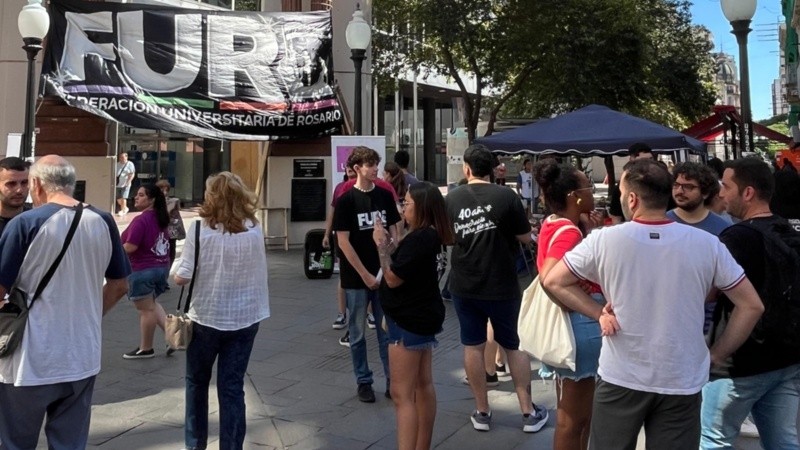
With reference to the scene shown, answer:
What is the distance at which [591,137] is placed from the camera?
9.77m

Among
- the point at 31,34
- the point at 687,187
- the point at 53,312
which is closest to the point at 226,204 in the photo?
the point at 53,312

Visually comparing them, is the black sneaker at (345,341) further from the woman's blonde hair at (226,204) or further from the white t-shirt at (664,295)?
the white t-shirt at (664,295)

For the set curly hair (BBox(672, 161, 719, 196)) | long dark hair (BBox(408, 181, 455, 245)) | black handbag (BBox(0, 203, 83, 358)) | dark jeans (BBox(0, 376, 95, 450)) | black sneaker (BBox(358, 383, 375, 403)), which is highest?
curly hair (BBox(672, 161, 719, 196))

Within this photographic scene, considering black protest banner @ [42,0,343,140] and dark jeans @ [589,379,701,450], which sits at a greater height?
black protest banner @ [42,0,343,140]

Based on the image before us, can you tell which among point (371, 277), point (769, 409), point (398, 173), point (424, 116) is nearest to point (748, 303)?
point (769, 409)

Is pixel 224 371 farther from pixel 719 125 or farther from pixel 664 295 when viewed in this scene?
pixel 719 125

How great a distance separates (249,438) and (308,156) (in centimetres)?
1015

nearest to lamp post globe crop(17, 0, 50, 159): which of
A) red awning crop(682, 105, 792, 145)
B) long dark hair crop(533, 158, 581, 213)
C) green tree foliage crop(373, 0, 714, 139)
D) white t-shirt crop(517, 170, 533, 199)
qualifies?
long dark hair crop(533, 158, 581, 213)

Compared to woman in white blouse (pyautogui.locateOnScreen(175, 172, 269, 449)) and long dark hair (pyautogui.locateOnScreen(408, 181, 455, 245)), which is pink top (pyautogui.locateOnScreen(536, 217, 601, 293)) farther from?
woman in white blouse (pyautogui.locateOnScreen(175, 172, 269, 449))

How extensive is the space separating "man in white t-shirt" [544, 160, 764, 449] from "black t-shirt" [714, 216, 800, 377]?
0.30m

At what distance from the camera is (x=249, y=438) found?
185 inches

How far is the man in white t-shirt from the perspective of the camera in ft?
8.59

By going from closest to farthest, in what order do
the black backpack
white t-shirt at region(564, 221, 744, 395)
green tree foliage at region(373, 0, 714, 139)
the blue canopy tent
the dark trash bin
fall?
1. white t-shirt at region(564, 221, 744, 395)
2. the black backpack
3. the blue canopy tent
4. the dark trash bin
5. green tree foliage at region(373, 0, 714, 139)

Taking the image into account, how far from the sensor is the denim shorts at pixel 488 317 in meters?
4.63
